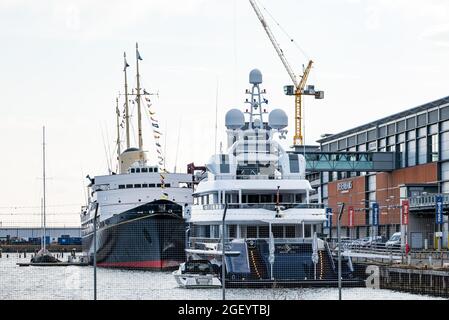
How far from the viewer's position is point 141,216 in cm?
8269

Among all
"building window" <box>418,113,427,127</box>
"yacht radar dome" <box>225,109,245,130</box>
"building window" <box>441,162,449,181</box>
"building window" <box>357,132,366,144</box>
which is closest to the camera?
"yacht radar dome" <box>225,109,245,130</box>

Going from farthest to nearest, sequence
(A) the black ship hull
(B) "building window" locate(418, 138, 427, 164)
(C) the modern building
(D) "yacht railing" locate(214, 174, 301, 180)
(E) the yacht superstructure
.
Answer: (B) "building window" locate(418, 138, 427, 164) < (C) the modern building < (A) the black ship hull < (D) "yacht railing" locate(214, 174, 301, 180) < (E) the yacht superstructure

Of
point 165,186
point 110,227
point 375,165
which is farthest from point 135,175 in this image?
point 375,165

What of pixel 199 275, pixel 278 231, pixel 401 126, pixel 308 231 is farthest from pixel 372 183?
pixel 199 275

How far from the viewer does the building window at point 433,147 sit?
96.2 m

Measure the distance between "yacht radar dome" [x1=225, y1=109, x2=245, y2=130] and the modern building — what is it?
18982 mm

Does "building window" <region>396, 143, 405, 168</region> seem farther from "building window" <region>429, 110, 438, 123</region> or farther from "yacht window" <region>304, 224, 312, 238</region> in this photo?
"yacht window" <region>304, 224, 312, 238</region>

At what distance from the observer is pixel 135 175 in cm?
9500

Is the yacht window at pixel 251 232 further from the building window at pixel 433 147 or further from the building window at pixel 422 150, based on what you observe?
A: the building window at pixel 422 150

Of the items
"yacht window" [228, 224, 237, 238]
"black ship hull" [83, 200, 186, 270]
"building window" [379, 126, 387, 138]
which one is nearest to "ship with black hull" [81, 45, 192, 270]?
"black ship hull" [83, 200, 186, 270]

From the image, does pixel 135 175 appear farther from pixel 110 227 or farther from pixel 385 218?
pixel 385 218

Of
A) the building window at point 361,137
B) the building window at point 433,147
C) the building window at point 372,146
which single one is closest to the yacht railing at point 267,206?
the building window at point 433,147

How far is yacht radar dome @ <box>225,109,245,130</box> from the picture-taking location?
226 feet
